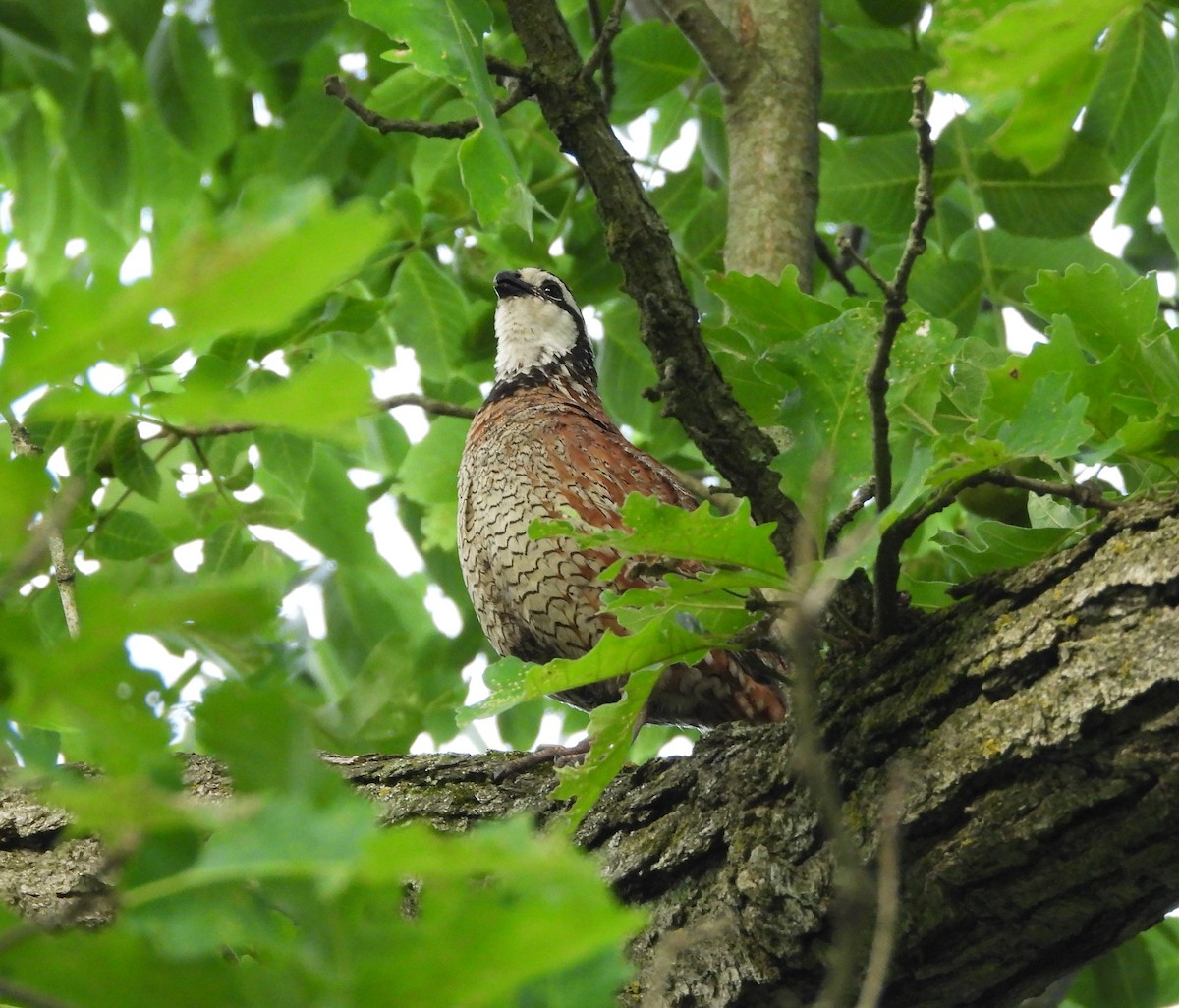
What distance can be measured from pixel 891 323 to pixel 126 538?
93.7 inches

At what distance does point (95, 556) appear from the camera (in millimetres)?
3471

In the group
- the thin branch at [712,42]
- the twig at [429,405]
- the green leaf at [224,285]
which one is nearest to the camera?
the green leaf at [224,285]

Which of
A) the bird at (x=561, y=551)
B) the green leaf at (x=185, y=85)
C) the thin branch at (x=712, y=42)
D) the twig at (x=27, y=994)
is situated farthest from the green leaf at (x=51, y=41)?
the twig at (x=27, y=994)

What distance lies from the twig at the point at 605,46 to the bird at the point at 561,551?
876 mm

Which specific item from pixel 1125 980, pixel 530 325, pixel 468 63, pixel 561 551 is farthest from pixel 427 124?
pixel 1125 980

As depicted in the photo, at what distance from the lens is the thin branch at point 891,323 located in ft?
5.41

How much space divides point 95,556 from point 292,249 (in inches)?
116

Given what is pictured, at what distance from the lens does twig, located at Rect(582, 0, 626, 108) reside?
2.69 meters

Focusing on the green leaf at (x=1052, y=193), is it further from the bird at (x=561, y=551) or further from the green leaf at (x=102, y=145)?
the green leaf at (x=102, y=145)

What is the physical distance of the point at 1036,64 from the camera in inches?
40.2

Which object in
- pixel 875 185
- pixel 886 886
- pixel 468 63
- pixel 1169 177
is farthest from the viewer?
pixel 875 185

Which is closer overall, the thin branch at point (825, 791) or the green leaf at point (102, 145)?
the thin branch at point (825, 791)

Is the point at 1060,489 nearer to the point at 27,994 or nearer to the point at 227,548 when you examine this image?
the point at 27,994

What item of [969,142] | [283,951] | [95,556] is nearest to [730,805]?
[283,951]
